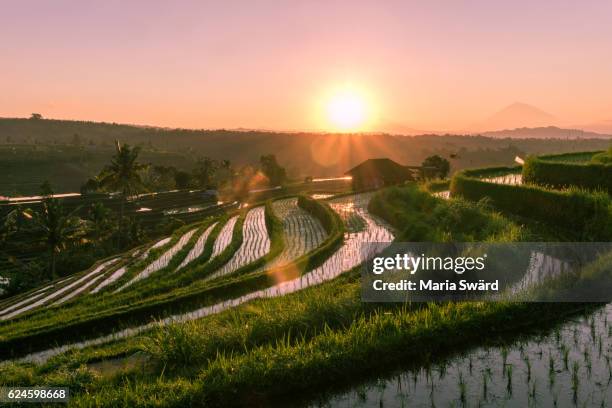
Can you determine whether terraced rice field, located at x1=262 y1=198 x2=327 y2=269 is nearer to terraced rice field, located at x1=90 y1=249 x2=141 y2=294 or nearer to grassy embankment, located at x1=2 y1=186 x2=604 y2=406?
terraced rice field, located at x1=90 y1=249 x2=141 y2=294

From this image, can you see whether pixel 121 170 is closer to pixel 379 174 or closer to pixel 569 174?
pixel 379 174

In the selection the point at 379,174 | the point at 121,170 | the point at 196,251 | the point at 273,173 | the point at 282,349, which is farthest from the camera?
the point at 273,173

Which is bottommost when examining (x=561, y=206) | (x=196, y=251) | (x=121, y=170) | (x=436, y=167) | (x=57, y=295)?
(x=57, y=295)

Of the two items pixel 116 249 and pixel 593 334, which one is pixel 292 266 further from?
pixel 116 249

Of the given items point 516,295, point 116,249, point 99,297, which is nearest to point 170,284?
point 99,297

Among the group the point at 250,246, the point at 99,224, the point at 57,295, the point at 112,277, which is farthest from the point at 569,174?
the point at 99,224

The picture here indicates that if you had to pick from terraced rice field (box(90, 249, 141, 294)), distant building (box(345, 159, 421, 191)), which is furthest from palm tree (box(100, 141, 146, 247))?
distant building (box(345, 159, 421, 191))

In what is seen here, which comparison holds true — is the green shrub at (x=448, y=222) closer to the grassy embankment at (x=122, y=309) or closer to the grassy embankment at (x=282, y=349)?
the grassy embankment at (x=122, y=309)
